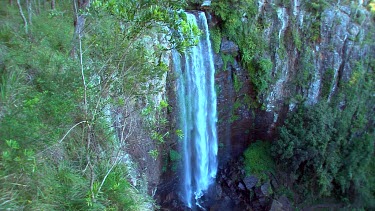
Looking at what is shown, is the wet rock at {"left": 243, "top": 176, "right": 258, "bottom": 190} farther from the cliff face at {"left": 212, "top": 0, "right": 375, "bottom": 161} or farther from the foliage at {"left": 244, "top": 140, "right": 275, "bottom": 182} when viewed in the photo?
the cliff face at {"left": 212, "top": 0, "right": 375, "bottom": 161}

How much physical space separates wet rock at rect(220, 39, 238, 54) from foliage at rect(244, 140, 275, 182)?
3845mm

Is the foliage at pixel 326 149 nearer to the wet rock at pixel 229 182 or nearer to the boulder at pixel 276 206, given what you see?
the boulder at pixel 276 206

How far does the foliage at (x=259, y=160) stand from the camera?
11.2 meters

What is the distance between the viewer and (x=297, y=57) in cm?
1148

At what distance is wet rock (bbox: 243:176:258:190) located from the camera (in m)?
11.0

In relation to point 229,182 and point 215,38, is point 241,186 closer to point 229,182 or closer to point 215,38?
point 229,182

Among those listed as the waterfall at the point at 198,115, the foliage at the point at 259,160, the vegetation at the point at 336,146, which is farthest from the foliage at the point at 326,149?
the waterfall at the point at 198,115

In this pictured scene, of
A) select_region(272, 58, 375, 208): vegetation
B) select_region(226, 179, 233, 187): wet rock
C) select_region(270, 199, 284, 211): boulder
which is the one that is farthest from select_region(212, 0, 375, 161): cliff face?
select_region(270, 199, 284, 211): boulder

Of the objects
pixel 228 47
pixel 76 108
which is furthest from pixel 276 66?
pixel 76 108

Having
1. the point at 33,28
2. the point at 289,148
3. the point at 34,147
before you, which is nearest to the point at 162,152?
the point at 289,148

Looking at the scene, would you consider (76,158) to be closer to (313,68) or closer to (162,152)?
(162,152)

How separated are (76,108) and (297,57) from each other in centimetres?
956

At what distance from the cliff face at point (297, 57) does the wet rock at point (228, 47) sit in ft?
0.29

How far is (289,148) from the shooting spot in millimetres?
10516
